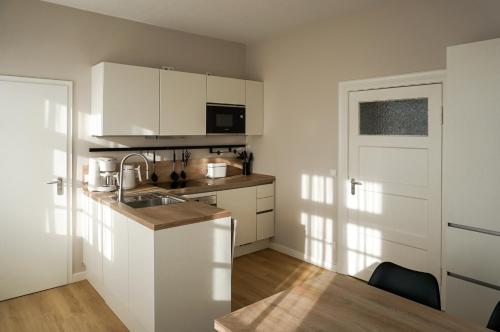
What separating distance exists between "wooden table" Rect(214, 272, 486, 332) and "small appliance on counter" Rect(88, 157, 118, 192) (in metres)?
2.41

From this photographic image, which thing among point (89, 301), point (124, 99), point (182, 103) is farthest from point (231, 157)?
point (89, 301)

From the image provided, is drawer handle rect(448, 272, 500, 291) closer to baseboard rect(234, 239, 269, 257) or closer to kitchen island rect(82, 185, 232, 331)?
kitchen island rect(82, 185, 232, 331)

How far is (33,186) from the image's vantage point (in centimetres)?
339

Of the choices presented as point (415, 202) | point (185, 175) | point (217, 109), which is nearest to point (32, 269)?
point (185, 175)

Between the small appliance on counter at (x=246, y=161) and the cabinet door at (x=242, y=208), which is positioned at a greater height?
the small appliance on counter at (x=246, y=161)

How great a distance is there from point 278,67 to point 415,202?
2.30 metres

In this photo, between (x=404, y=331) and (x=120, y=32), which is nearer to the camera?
(x=404, y=331)

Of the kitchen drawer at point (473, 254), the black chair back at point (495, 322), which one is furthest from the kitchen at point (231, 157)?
the black chair back at point (495, 322)

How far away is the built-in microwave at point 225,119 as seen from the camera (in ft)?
13.7

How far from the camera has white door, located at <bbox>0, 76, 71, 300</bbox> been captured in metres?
3.25

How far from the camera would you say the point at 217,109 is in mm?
4227

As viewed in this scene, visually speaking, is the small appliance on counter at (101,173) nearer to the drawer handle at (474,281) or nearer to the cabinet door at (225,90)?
the cabinet door at (225,90)

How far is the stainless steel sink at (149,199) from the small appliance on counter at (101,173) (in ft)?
0.97

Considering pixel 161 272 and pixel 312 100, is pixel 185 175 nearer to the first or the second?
pixel 312 100
